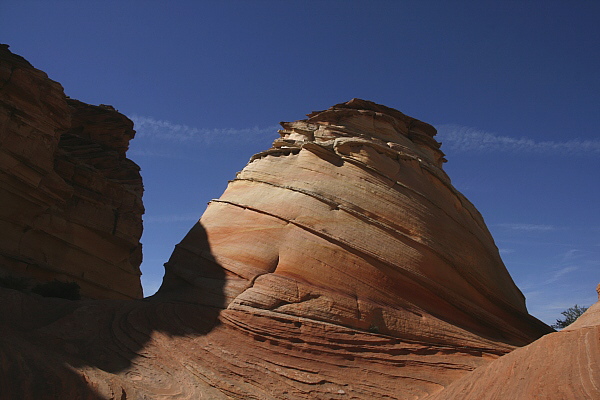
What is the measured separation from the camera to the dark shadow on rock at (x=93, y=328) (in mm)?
7379

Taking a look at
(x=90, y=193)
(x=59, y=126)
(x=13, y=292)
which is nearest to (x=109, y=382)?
(x=13, y=292)

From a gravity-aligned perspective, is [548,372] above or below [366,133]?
below

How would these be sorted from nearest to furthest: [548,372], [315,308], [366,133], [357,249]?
[548,372] → [315,308] → [357,249] → [366,133]

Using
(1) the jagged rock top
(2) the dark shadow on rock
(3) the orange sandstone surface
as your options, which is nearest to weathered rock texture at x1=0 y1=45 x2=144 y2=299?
(3) the orange sandstone surface

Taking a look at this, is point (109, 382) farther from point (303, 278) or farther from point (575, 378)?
point (575, 378)

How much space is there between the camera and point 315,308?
457 inches

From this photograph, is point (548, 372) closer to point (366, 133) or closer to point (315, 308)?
point (315, 308)

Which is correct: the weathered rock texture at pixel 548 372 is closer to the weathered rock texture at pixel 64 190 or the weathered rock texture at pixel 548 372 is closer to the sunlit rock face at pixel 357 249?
the sunlit rock face at pixel 357 249

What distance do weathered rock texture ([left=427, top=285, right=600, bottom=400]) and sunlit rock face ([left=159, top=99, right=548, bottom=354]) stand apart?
227 cm

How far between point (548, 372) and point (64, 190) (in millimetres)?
19001

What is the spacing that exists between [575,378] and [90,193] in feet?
71.2

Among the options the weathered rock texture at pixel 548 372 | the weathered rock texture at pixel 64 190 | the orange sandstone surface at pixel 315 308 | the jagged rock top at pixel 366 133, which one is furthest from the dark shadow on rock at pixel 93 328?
the weathered rock texture at pixel 64 190

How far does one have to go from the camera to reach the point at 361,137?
55.4 feet

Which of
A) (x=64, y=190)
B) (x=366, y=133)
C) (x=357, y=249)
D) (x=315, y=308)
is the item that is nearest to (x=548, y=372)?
(x=315, y=308)
